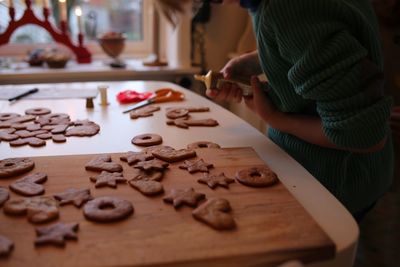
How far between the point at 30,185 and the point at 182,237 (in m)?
0.27

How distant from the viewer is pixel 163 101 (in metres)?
1.17

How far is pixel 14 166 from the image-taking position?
669mm

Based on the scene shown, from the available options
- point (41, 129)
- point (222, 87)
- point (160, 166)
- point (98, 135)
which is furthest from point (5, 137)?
point (222, 87)

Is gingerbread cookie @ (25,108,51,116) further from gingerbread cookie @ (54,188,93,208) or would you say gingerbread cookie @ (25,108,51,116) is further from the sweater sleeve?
the sweater sleeve

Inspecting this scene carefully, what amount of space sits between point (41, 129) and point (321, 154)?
606mm

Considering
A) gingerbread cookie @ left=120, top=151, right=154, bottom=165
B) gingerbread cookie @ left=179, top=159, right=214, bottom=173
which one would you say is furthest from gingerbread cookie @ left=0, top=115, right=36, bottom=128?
gingerbread cookie @ left=179, top=159, right=214, bottom=173

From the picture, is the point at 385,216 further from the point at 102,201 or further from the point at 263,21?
the point at 102,201

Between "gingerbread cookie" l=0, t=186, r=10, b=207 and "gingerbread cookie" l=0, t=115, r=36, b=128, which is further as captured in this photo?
"gingerbread cookie" l=0, t=115, r=36, b=128

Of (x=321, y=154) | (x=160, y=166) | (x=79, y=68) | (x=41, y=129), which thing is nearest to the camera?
(x=160, y=166)

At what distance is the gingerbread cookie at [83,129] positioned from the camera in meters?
0.87

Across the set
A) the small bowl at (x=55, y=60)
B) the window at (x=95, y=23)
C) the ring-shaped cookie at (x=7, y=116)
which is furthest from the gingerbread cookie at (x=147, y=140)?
the window at (x=95, y=23)

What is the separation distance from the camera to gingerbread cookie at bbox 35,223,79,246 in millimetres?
463

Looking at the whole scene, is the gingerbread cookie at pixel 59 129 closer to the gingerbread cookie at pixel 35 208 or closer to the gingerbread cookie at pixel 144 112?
the gingerbread cookie at pixel 144 112

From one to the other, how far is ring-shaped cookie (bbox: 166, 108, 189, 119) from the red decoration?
1.08 metres
